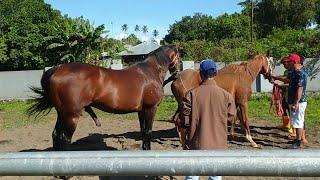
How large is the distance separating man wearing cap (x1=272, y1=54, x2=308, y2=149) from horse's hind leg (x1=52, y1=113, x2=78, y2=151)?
374cm

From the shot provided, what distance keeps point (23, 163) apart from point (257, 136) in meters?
8.63

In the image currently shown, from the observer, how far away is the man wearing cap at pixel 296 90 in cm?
809

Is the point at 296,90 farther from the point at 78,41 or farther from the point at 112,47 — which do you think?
the point at 112,47

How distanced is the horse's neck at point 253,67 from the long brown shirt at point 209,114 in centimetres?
469

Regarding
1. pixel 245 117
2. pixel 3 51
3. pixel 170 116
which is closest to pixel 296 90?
pixel 245 117

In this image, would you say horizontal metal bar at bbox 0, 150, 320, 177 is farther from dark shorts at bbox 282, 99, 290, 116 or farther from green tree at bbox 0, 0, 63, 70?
Answer: green tree at bbox 0, 0, 63, 70

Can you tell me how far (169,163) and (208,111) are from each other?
9.74 ft

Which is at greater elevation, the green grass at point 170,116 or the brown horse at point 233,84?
the brown horse at point 233,84

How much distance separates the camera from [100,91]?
746cm

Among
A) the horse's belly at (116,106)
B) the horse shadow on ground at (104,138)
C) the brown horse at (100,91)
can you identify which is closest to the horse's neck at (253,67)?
the brown horse at (100,91)

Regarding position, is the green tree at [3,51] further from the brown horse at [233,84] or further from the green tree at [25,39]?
the brown horse at [233,84]

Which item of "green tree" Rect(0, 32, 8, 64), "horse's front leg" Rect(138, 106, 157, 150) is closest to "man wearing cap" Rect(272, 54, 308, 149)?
"horse's front leg" Rect(138, 106, 157, 150)

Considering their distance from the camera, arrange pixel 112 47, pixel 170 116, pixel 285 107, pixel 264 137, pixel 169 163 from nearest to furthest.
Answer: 1. pixel 169 163
2. pixel 264 137
3. pixel 285 107
4. pixel 170 116
5. pixel 112 47

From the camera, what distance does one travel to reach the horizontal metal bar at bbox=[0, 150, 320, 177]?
1591 millimetres
